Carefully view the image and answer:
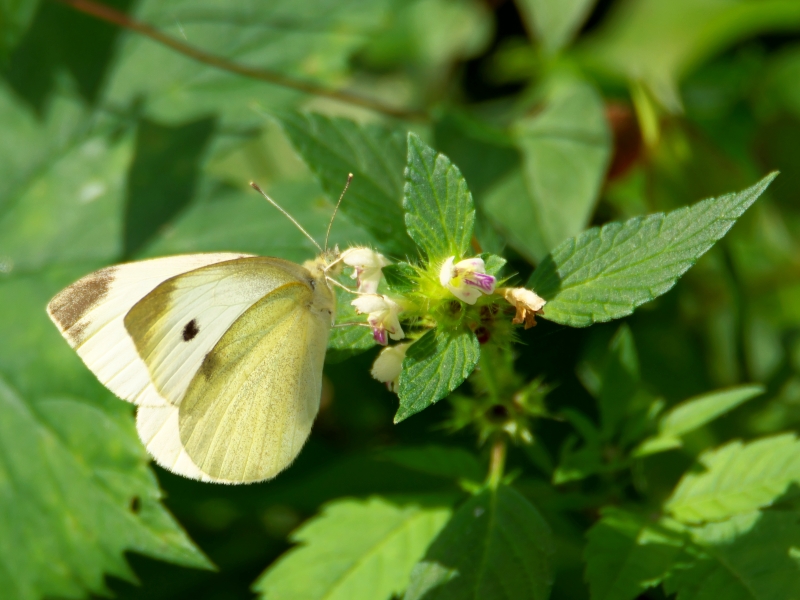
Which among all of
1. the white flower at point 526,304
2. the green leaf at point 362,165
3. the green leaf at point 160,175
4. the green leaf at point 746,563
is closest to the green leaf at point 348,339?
the green leaf at point 362,165

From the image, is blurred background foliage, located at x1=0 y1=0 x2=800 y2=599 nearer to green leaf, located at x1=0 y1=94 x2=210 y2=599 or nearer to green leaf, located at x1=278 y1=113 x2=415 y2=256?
green leaf, located at x1=0 y1=94 x2=210 y2=599

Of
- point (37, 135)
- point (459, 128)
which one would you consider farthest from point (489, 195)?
point (37, 135)

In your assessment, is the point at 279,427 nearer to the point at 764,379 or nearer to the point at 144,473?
Result: the point at 144,473

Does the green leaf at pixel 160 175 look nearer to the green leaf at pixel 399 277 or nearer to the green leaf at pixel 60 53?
the green leaf at pixel 60 53

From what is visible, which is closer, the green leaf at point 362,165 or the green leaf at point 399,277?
the green leaf at point 399,277

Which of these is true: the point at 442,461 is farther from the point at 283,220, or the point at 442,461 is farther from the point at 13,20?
the point at 13,20

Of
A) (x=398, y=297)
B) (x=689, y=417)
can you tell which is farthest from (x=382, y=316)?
(x=689, y=417)

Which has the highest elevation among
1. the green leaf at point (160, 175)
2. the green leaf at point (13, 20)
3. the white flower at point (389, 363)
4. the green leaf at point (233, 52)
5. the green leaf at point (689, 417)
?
the green leaf at point (13, 20)
